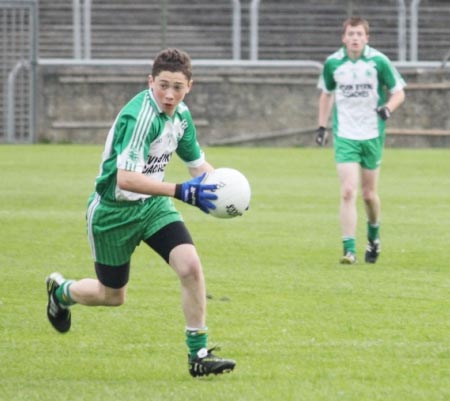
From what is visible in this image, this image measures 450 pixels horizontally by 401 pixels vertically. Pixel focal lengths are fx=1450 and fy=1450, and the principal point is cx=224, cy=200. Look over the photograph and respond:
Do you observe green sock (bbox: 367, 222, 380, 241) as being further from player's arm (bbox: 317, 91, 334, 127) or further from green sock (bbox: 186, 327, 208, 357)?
green sock (bbox: 186, 327, 208, 357)

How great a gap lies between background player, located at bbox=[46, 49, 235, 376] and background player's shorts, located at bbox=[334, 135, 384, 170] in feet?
15.9

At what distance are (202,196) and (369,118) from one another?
587 centimetres

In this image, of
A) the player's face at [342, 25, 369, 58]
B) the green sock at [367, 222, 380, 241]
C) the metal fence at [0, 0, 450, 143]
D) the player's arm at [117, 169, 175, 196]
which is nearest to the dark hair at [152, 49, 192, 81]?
the player's arm at [117, 169, 175, 196]

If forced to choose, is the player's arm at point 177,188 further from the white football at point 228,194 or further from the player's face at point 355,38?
the player's face at point 355,38

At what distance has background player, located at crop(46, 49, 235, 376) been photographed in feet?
24.1

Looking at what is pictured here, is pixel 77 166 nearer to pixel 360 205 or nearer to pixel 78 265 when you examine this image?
pixel 360 205

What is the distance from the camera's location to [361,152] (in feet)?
41.9

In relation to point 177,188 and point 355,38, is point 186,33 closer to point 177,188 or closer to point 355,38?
point 355,38

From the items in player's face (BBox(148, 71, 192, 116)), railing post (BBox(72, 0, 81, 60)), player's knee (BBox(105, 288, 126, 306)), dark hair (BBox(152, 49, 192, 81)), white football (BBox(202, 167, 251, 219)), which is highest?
railing post (BBox(72, 0, 81, 60))

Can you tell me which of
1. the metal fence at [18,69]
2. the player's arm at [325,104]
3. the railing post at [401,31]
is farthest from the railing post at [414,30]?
the player's arm at [325,104]

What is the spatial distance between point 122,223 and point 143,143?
526 mm

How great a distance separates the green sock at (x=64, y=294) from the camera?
27.5ft

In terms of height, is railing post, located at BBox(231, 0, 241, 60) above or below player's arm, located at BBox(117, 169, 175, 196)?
above

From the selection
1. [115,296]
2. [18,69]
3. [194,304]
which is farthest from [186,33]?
[194,304]
